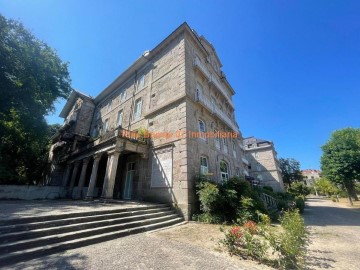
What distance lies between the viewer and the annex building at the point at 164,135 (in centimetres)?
1133

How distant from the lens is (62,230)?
210 inches

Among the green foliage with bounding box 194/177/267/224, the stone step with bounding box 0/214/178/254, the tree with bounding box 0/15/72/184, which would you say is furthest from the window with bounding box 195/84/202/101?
the tree with bounding box 0/15/72/184

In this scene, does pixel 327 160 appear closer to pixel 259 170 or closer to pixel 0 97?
pixel 259 170

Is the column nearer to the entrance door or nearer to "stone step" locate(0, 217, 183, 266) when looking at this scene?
the entrance door

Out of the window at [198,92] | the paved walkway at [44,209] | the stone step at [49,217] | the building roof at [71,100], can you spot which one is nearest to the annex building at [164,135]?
the window at [198,92]

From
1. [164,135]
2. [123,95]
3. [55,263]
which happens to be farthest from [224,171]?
[123,95]

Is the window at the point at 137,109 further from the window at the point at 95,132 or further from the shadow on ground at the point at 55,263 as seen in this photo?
the shadow on ground at the point at 55,263

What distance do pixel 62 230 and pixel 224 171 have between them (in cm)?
1265

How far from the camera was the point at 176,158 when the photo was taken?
37.1 feet

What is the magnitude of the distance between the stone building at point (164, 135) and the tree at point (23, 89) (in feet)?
13.1

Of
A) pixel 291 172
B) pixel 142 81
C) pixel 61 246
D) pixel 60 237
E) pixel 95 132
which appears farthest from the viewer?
pixel 291 172

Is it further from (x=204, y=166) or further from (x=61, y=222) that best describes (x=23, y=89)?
(x=204, y=166)

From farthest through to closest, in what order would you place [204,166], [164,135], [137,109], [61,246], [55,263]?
[137,109] → [164,135] → [204,166] → [61,246] → [55,263]

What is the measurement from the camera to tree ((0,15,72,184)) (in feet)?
44.9
